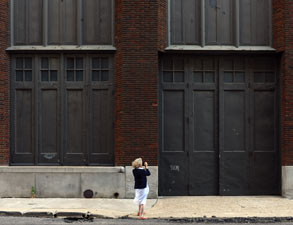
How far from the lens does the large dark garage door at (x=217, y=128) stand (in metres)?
15.0

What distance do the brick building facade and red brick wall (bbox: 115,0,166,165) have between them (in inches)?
1.1

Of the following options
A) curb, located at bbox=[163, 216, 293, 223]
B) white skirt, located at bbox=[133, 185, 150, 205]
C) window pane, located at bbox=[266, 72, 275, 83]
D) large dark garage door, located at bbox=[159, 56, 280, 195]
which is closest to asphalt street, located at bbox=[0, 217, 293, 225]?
curb, located at bbox=[163, 216, 293, 223]

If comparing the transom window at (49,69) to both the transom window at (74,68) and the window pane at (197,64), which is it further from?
the window pane at (197,64)

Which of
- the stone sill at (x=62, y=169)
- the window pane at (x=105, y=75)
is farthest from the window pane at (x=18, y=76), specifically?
the stone sill at (x=62, y=169)

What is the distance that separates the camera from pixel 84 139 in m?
14.8

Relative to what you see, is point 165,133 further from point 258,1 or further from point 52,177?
point 258,1

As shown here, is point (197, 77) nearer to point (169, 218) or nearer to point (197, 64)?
point (197, 64)

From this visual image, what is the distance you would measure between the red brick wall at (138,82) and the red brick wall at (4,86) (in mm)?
3244

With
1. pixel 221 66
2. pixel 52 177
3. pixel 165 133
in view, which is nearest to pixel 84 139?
pixel 52 177

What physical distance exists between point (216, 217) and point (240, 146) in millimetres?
3908

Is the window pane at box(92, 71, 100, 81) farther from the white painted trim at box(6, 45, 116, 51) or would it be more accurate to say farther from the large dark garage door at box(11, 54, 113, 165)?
the white painted trim at box(6, 45, 116, 51)

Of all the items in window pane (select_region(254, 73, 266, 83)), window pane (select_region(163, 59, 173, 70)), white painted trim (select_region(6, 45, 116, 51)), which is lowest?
window pane (select_region(254, 73, 266, 83))

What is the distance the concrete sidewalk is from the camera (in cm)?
1195

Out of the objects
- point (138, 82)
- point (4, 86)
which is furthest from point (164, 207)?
point (4, 86)
